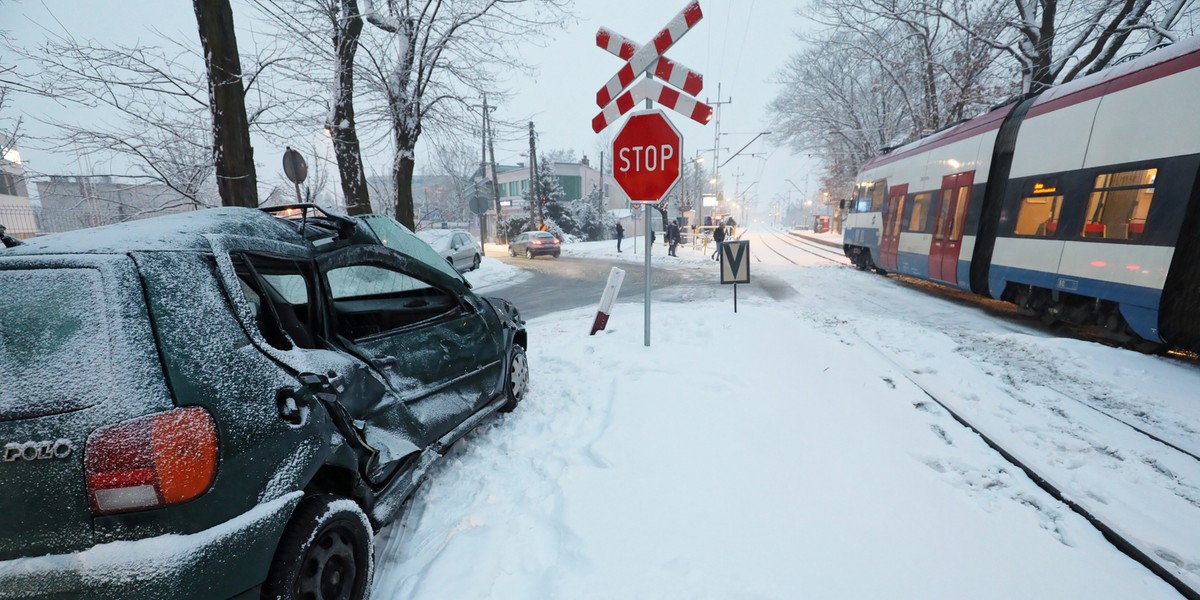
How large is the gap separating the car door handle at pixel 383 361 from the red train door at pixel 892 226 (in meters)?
13.2

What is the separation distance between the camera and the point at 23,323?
1496 millimetres

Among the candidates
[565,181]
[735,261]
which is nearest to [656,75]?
[735,261]

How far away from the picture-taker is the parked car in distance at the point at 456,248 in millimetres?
16047

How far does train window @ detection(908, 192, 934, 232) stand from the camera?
10.7 m

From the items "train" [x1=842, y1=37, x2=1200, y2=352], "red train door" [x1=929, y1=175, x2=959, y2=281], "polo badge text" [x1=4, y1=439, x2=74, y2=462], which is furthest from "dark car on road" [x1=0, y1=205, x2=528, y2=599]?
"red train door" [x1=929, y1=175, x2=959, y2=281]

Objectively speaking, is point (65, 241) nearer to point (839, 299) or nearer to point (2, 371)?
point (2, 371)

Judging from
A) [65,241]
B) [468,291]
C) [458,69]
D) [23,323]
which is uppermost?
[458,69]

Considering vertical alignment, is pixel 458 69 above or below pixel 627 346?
above

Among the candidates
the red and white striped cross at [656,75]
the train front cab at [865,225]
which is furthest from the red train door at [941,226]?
the red and white striped cross at [656,75]

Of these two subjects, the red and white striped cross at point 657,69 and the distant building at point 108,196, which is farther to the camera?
A: the distant building at point 108,196

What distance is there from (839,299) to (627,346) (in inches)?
250

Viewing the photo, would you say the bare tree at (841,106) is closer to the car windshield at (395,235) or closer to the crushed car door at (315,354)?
the car windshield at (395,235)

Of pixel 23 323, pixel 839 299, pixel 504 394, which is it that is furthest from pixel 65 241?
pixel 839 299

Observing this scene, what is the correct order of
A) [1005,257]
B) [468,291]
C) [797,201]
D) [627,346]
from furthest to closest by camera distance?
[797,201], [1005,257], [627,346], [468,291]
